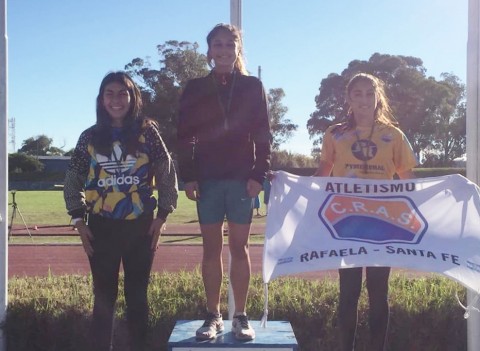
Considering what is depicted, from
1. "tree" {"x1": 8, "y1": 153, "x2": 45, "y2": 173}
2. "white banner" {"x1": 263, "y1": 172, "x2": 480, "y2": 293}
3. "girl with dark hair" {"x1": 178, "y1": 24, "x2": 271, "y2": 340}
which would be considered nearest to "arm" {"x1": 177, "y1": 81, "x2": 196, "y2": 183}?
"girl with dark hair" {"x1": 178, "y1": 24, "x2": 271, "y2": 340}

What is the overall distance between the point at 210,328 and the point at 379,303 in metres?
1.17

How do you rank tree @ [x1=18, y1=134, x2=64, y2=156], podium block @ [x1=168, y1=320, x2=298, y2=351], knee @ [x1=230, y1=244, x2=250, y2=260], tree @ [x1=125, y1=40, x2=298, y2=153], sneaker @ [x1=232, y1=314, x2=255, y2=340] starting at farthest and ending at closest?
1. tree @ [x1=18, y1=134, x2=64, y2=156]
2. tree @ [x1=125, y1=40, x2=298, y2=153]
3. knee @ [x1=230, y1=244, x2=250, y2=260]
4. sneaker @ [x1=232, y1=314, x2=255, y2=340]
5. podium block @ [x1=168, y1=320, x2=298, y2=351]

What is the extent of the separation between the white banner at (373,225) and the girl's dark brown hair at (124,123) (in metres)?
1.07

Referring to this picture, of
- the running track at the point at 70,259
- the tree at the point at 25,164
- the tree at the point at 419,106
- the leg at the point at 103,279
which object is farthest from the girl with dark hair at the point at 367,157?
the tree at the point at 25,164

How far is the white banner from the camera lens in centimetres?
404

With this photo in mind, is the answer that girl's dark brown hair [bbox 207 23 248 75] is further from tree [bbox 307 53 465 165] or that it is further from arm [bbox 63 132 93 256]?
tree [bbox 307 53 465 165]

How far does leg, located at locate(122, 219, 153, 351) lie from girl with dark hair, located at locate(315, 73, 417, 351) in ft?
4.40

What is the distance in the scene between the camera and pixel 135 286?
13.1ft

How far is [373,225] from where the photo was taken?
4.21m

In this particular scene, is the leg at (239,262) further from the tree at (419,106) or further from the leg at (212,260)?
the tree at (419,106)

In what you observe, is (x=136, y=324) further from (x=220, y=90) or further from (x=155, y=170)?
(x=220, y=90)

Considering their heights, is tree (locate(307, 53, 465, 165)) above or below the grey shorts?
above

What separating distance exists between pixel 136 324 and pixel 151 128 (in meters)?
1.33

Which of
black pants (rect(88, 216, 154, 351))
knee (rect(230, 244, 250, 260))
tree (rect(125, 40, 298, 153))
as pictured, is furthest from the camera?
tree (rect(125, 40, 298, 153))
